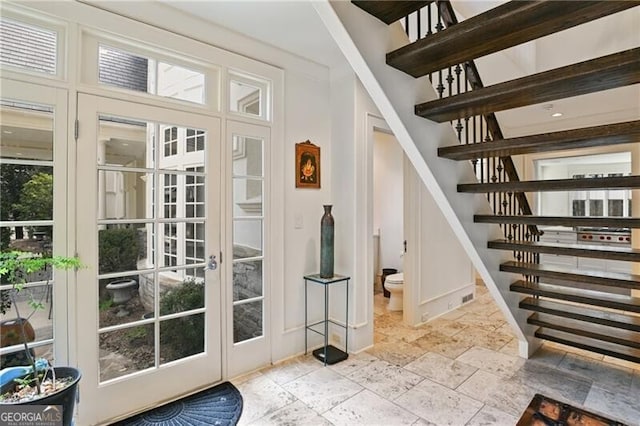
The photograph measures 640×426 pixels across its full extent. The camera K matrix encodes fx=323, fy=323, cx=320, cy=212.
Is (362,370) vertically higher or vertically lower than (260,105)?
lower

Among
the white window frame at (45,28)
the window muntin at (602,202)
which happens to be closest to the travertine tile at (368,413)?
the white window frame at (45,28)

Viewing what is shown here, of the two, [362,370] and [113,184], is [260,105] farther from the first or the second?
[362,370]

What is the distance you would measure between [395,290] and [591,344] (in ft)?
6.40

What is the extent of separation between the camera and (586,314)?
2.53 meters

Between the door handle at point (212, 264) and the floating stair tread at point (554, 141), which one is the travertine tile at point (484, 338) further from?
the door handle at point (212, 264)

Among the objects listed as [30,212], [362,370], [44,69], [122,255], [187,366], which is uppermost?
[44,69]

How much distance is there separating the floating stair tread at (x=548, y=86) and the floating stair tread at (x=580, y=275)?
1.31 meters

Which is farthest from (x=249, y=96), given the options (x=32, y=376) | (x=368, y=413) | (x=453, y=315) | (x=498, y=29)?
(x=453, y=315)

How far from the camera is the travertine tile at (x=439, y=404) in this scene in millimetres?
2051

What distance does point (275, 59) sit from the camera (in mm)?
2771

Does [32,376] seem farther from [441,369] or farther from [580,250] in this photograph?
[580,250]

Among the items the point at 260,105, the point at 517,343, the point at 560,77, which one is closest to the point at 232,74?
the point at 260,105

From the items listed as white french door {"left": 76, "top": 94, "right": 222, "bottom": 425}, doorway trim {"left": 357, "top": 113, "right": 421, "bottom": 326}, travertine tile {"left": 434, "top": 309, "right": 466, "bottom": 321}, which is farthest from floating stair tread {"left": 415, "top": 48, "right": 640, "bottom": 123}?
travertine tile {"left": 434, "top": 309, "right": 466, "bottom": 321}

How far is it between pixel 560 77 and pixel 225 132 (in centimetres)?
211
